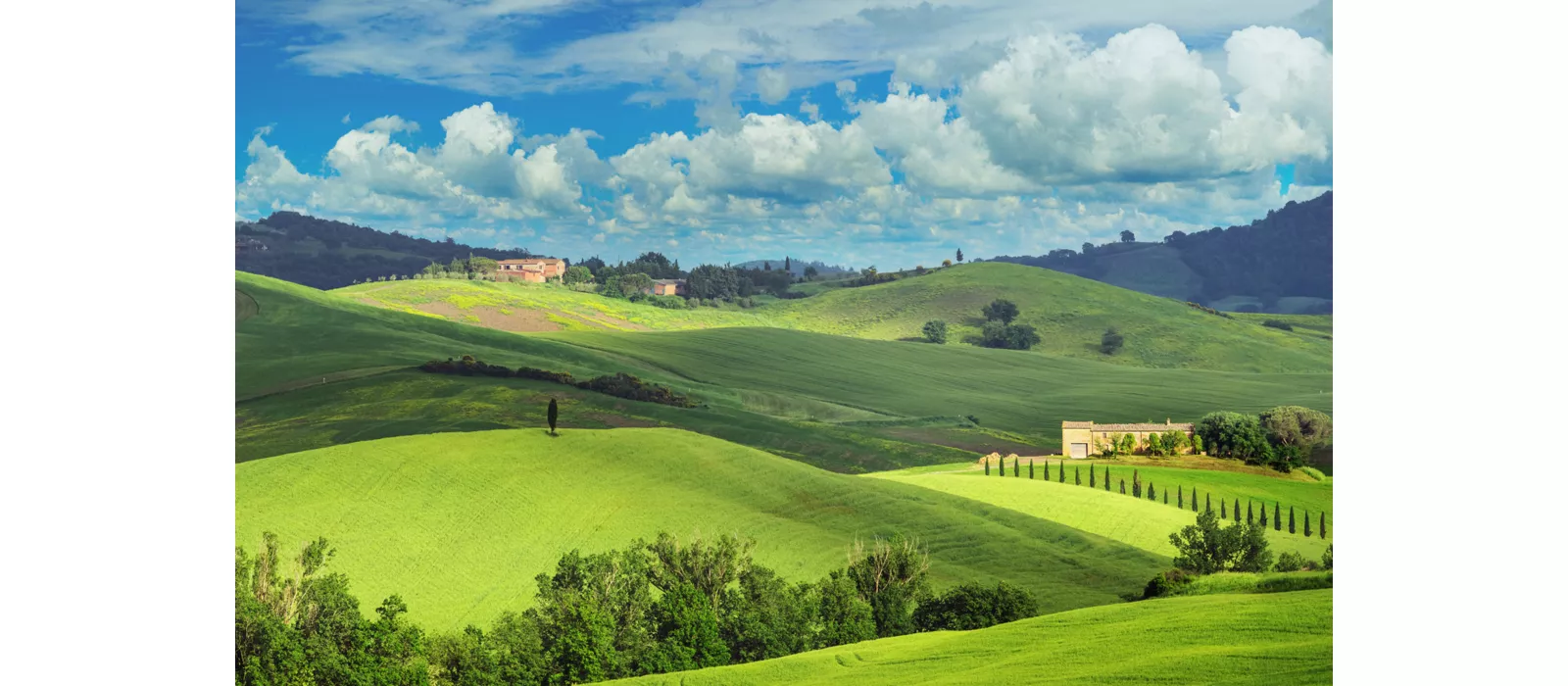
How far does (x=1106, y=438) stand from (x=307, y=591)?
9904 millimetres

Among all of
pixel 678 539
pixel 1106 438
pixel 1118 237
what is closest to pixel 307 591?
pixel 678 539

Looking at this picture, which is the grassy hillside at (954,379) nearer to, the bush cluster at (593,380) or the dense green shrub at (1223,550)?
the bush cluster at (593,380)

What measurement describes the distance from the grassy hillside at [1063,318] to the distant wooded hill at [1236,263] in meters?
0.21

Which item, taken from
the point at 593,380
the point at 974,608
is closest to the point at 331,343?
the point at 593,380

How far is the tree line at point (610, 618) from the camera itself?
1374 centimetres

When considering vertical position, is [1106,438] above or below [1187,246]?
below

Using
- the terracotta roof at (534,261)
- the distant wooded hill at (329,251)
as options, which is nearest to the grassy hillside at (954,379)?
the terracotta roof at (534,261)

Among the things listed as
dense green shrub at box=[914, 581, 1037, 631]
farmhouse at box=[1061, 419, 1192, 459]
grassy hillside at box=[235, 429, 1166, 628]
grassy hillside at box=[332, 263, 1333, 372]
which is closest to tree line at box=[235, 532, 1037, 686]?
→ dense green shrub at box=[914, 581, 1037, 631]

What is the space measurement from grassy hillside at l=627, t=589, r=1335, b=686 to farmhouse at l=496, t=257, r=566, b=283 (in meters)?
6.46

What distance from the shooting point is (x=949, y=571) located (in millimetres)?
14469

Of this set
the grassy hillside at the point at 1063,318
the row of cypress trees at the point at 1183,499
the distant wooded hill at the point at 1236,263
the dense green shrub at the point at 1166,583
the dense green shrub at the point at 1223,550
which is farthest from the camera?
the grassy hillside at the point at 1063,318

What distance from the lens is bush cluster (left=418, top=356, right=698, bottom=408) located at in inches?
642

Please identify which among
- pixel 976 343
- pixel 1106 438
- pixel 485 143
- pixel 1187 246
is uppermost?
pixel 485 143

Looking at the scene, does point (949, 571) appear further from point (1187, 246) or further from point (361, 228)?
point (361, 228)
